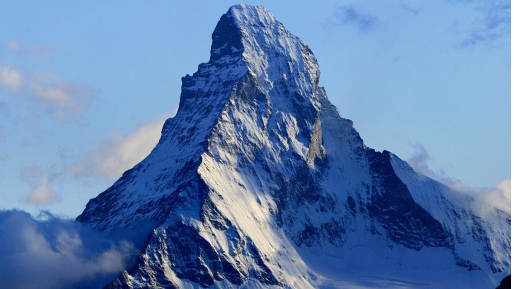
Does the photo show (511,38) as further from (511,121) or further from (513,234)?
(513,234)

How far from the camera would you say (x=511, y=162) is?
56531 mm

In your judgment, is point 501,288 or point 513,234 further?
point 501,288

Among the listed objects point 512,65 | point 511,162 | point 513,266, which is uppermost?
point 512,65

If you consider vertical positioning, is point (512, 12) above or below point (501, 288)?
above

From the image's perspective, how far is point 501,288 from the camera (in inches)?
2446

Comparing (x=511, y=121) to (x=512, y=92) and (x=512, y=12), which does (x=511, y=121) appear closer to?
(x=512, y=92)

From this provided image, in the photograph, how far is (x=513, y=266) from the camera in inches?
2267

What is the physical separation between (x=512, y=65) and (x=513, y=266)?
9504 millimetres

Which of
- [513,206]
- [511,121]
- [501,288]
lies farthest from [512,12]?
[501,288]

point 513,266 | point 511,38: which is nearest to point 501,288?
point 513,266

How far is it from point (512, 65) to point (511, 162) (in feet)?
14.8

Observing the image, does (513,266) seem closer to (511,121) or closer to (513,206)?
(513,206)

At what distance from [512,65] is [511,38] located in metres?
1.27

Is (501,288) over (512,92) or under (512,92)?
under
